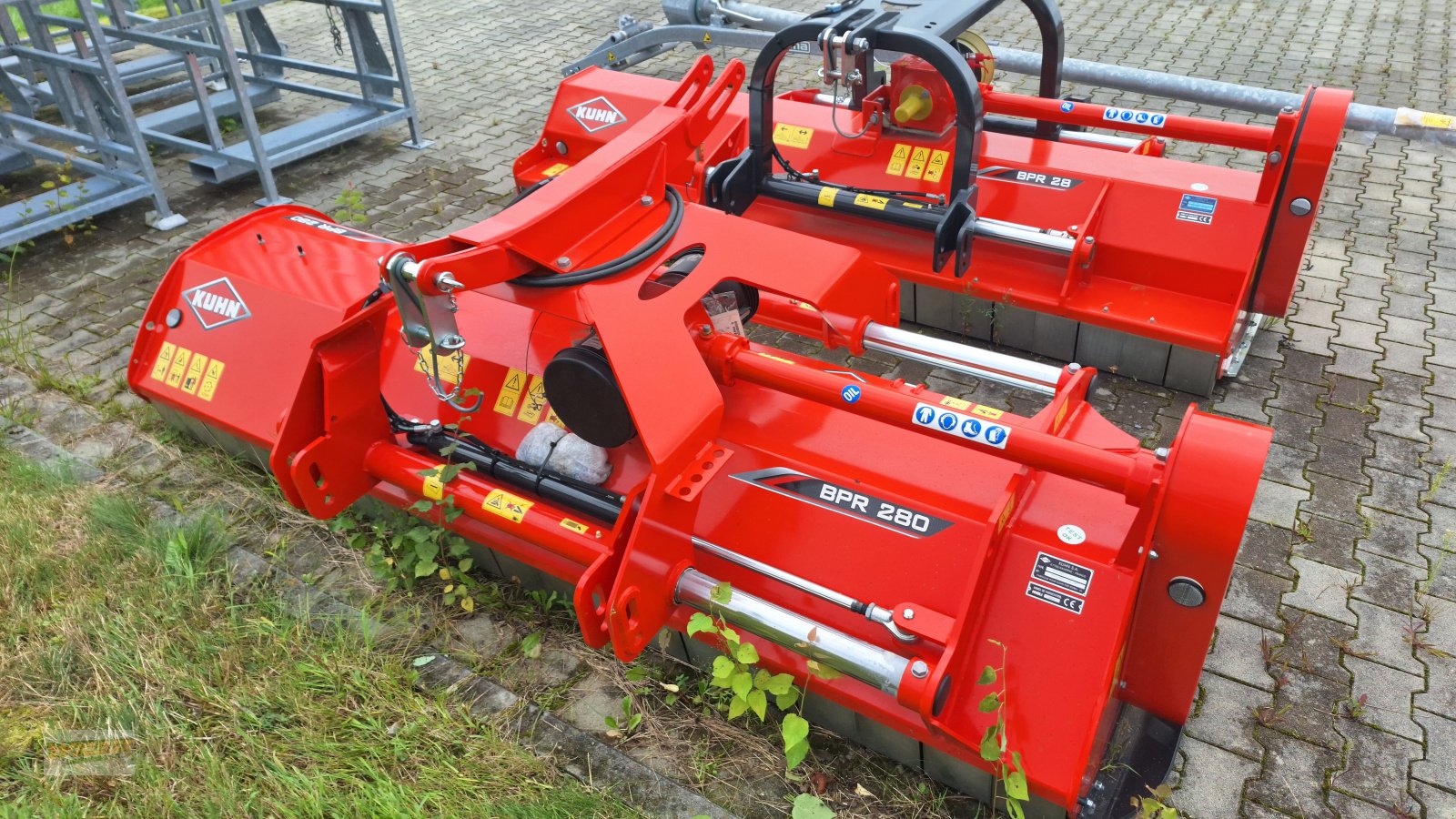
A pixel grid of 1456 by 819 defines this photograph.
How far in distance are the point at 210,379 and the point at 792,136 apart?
3235 mm

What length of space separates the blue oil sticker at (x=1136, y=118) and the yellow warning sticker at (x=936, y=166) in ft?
2.60

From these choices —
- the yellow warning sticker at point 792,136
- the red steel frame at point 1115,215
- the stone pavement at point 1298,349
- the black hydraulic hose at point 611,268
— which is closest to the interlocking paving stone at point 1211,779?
the stone pavement at point 1298,349

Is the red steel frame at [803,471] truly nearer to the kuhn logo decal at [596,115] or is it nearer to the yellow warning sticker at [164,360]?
the yellow warning sticker at [164,360]

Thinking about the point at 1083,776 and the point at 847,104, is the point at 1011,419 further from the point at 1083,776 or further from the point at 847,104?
the point at 847,104

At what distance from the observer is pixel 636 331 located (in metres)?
2.86

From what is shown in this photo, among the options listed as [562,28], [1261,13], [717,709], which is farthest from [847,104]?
[1261,13]

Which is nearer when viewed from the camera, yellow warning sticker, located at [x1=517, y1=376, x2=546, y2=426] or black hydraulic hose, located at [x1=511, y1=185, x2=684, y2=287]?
Result: black hydraulic hose, located at [x1=511, y1=185, x2=684, y2=287]

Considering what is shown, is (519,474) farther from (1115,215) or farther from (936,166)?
(1115,215)

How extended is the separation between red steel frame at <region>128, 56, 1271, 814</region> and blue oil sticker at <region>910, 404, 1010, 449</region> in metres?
0.02

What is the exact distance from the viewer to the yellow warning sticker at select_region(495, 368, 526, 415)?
3582 mm

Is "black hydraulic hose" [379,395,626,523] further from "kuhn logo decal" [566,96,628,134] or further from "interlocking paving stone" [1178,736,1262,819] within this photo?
"kuhn logo decal" [566,96,628,134]

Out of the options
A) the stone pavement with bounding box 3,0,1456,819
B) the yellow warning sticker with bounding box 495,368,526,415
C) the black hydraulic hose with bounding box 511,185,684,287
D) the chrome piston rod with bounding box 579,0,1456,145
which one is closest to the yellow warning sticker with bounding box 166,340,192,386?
the stone pavement with bounding box 3,0,1456,819

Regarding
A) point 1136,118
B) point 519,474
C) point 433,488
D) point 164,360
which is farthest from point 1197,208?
point 164,360

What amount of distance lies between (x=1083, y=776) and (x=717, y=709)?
1141 mm
